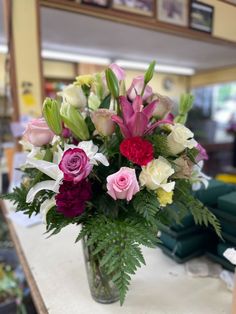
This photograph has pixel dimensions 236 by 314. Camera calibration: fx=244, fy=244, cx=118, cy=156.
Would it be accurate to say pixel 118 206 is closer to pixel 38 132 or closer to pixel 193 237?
pixel 38 132

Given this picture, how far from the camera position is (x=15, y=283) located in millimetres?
1046

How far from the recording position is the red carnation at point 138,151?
1.50 ft

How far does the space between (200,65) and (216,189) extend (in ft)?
14.3

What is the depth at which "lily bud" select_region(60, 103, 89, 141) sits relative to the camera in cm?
51

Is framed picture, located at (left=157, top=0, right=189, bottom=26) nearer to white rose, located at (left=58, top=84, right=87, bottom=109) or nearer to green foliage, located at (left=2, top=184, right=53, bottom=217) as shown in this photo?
white rose, located at (left=58, top=84, right=87, bottom=109)

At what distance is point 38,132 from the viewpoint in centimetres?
55

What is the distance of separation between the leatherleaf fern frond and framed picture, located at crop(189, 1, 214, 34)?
4.55ft

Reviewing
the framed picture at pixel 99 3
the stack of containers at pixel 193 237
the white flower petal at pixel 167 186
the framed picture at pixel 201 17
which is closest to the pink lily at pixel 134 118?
the white flower petal at pixel 167 186

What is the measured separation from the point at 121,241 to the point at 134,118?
0.76ft

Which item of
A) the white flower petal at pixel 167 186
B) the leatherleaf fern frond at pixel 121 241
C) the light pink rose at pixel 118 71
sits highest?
the light pink rose at pixel 118 71

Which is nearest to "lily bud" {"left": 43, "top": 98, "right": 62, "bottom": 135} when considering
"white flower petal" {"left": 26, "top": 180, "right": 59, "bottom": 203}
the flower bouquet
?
the flower bouquet

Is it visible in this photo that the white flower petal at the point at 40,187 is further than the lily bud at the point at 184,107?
No

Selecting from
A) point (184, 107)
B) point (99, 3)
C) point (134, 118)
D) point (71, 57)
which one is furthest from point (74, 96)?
point (71, 57)

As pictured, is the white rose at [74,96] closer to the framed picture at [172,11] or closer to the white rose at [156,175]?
the white rose at [156,175]
